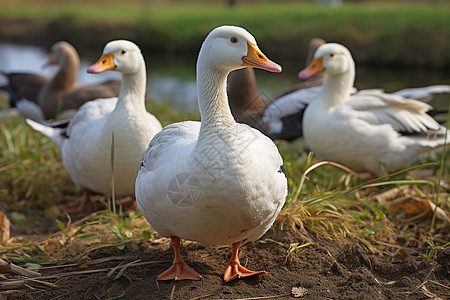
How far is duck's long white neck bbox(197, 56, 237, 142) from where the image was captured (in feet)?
7.61

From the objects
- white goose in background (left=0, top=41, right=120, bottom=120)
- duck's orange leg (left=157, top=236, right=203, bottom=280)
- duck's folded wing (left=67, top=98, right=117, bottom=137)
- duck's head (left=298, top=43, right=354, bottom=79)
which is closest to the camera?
duck's orange leg (left=157, top=236, right=203, bottom=280)

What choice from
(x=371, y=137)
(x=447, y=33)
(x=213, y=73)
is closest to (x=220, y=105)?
(x=213, y=73)

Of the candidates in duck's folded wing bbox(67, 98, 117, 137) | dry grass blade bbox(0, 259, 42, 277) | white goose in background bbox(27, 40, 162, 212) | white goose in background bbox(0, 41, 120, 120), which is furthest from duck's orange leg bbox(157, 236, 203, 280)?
white goose in background bbox(0, 41, 120, 120)

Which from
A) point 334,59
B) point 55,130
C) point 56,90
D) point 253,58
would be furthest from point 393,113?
point 56,90

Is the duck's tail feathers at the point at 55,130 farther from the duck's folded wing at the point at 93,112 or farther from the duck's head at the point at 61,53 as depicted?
the duck's head at the point at 61,53

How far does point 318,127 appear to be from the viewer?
4.27m

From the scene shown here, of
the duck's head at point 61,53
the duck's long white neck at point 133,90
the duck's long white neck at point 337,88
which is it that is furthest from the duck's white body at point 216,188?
the duck's head at point 61,53

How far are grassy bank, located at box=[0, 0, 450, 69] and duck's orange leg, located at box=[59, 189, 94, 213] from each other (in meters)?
9.50

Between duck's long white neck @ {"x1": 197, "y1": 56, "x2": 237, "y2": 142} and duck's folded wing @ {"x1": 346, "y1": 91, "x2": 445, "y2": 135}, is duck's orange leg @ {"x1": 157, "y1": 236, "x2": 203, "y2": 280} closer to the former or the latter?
duck's long white neck @ {"x1": 197, "y1": 56, "x2": 237, "y2": 142}

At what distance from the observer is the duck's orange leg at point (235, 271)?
251 cm

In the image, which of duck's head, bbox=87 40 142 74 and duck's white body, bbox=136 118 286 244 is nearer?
duck's white body, bbox=136 118 286 244

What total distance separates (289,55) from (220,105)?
1114cm

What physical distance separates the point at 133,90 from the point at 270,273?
170 centimetres

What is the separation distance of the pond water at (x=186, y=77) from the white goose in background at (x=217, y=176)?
590 centimetres
